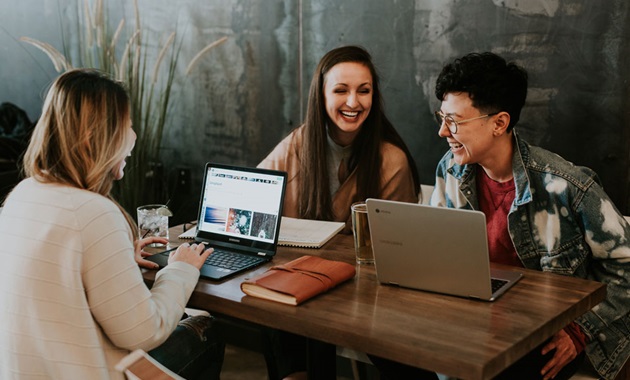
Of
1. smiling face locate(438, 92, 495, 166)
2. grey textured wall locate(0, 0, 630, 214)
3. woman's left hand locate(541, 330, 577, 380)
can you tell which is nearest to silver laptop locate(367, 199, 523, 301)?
woman's left hand locate(541, 330, 577, 380)

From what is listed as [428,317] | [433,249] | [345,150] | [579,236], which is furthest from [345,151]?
[428,317]

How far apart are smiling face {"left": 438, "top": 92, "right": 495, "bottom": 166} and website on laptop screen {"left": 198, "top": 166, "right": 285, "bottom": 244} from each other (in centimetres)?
54

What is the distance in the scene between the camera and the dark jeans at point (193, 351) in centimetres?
200

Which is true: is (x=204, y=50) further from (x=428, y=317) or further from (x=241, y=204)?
(x=428, y=317)

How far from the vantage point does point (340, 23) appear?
330 cm

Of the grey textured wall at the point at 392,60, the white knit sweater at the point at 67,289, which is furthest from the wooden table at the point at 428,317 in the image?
the grey textured wall at the point at 392,60

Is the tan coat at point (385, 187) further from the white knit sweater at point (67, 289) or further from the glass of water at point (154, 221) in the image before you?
the white knit sweater at point (67, 289)

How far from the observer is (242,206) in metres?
2.24

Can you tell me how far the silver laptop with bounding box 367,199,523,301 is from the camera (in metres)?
1.72

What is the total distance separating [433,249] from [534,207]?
0.52 m

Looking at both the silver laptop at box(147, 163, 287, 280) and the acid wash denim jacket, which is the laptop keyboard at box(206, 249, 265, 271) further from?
the acid wash denim jacket

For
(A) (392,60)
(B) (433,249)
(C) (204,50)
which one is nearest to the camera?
(B) (433,249)

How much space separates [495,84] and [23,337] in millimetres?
1433

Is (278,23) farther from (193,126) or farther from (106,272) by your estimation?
(106,272)
